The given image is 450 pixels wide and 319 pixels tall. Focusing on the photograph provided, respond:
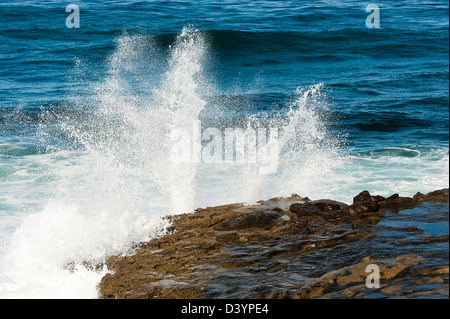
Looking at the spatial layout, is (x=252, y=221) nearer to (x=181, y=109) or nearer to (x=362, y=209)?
(x=362, y=209)

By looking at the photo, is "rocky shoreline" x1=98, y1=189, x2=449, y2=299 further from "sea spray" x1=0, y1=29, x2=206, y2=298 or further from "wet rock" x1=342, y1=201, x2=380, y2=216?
"sea spray" x1=0, y1=29, x2=206, y2=298

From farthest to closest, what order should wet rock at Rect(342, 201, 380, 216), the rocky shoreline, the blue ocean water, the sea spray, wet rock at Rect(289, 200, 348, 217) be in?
the blue ocean water, wet rock at Rect(289, 200, 348, 217), wet rock at Rect(342, 201, 380, 216), the sea spray, the rocky shoreline

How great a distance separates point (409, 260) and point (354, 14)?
21636 millimetres

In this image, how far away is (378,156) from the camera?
446 inches

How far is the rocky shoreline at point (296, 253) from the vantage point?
177 inches

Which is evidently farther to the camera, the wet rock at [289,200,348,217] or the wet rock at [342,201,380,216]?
the wet rock at [289,200,348,217]

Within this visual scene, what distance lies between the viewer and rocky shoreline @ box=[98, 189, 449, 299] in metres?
4.50

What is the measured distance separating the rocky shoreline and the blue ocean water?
0.61 m

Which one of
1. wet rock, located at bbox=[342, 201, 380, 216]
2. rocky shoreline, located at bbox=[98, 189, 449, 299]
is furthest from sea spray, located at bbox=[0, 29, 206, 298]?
wet rock, located at bbox=[342, 201, 380, 216]

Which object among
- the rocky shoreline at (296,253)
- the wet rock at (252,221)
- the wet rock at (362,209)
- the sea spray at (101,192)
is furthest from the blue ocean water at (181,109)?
the wet rock at (362,209)

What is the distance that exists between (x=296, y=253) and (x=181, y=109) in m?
4.83
